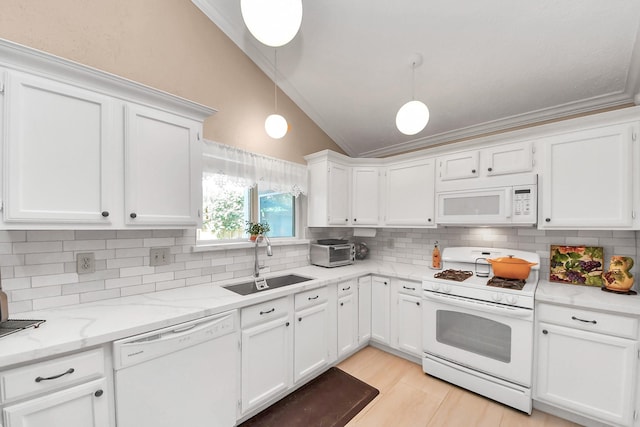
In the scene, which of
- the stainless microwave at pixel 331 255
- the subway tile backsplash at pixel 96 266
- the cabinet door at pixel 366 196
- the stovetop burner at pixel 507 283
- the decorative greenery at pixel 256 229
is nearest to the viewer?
the subway tile backsplash at pixel 96 266

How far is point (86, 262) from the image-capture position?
168 cm

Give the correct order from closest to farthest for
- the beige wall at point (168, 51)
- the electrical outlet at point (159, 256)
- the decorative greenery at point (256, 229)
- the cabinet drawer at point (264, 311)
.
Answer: the beige wall at point (168, 51), the cabinet drawer at point (264, 311), the electrical outlet at point (159, 256), the decorative greenery at point (256, 229)

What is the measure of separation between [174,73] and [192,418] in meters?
2.43

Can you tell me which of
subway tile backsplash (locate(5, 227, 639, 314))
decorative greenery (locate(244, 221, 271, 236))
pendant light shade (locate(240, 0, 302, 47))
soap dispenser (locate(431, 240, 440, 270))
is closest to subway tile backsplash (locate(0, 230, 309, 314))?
subway tile backsplash (locate(5, 227, 639, 314))

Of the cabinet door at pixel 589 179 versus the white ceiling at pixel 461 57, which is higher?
the white ceiling at pixel 461 57

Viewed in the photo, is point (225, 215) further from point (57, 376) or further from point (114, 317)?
point (57, 376)

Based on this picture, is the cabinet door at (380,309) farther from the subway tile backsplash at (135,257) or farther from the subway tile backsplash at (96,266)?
the subway tile backsplash at (96,266)

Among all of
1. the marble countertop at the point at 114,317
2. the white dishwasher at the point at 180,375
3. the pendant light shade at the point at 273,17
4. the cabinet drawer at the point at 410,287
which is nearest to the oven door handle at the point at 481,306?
the cabinet drawer at the point at 410,287

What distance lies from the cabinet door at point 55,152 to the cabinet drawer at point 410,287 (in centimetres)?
252

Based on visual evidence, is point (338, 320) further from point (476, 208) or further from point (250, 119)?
point (250, 119)

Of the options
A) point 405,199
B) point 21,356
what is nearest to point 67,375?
point 21,356

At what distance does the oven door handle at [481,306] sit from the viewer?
200 cm

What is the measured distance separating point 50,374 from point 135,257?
2.76 feet

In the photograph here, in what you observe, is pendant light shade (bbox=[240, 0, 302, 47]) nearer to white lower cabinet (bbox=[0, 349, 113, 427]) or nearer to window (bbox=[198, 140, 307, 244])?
window (bbox=[198, 140, 307, 244])
